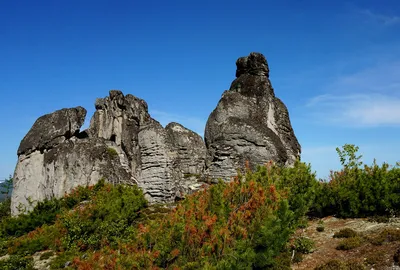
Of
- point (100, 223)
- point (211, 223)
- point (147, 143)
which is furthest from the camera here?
point (147, 143)

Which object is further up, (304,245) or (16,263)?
(304,245)

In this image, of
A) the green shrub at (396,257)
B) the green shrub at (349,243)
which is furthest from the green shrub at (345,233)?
the green shrub at (396,257)

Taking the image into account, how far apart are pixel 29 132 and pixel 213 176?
58.3 ft

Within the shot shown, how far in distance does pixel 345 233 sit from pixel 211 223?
33.1ft

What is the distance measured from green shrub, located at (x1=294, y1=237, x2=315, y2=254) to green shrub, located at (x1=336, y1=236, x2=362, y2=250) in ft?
3.92

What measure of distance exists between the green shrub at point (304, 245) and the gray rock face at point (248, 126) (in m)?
9.77

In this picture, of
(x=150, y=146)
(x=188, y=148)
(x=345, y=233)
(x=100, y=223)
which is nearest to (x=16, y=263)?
(x=100, y=223)

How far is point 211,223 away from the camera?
434 inches

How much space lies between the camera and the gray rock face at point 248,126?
91.8ft

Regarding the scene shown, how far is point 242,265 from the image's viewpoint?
11.2 meters

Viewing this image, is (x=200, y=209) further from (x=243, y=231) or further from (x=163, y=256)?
(x=163, y=256)

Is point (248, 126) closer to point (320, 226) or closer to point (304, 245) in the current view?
point (320, 226)

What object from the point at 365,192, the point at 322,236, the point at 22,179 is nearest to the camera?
the point at 322,236

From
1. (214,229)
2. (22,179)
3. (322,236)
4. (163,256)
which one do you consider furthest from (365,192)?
(22,179)
